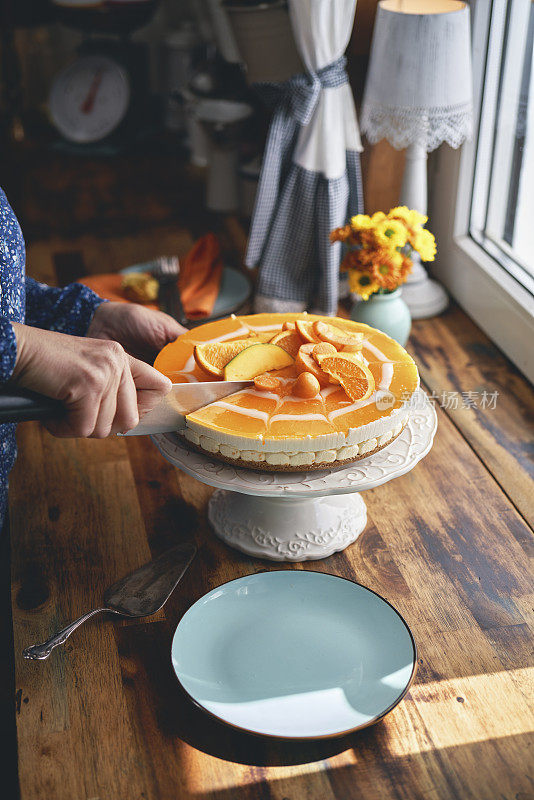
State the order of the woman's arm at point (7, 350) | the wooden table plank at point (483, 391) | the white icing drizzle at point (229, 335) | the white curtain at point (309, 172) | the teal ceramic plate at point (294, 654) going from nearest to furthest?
1. the woman's arm at point (7, 350)
2. the teal ceramic plate at point (294, 654)
3. the white icing drizzle at point (229, 335)
4. the wooden table plank at point (483, 391)
5. the white curtain at point (309, 172)

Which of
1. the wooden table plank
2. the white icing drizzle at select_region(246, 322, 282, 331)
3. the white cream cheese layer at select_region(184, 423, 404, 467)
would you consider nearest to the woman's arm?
the white cream cheese layer at select_region(184, 423, 404, 467)

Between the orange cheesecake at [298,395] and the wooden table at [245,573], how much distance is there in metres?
0.27

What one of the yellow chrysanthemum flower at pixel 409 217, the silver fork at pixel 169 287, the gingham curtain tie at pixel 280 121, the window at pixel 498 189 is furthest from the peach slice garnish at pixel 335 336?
the gingham curtain tie at pixel 280 121

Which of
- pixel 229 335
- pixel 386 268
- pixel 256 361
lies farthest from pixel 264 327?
pixel 386 268

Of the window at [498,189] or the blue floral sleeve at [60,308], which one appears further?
the window at [498,189]

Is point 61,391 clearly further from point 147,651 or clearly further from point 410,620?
point 410,620

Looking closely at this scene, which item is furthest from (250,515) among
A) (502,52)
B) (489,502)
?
(502,52)

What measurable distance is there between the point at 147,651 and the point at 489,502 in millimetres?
724

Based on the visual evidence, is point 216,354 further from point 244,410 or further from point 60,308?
point 60,308

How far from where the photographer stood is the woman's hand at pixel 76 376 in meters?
0.97

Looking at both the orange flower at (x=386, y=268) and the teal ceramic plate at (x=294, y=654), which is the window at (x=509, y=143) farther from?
the teal ceramic plate at (x=294, y=654)

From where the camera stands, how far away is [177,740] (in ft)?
3.56

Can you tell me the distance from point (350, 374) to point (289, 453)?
0.17 metres

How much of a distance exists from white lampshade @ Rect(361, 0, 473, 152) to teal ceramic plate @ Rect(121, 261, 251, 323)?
0.60 m
